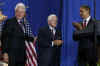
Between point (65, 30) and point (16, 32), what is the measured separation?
6.44 ft

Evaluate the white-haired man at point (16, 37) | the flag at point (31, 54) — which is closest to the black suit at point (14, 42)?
the white-haired man at point (16, 37)

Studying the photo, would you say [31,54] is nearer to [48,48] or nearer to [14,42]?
[48,48]

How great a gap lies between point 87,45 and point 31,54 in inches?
83.3

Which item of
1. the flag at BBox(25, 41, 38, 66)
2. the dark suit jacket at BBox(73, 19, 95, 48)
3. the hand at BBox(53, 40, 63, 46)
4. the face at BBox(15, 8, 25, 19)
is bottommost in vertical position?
the flag at BBox(25, 41, 38, 66)

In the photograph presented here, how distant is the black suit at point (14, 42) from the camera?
584 centimetres

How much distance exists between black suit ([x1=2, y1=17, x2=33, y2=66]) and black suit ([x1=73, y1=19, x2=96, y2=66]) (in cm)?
124

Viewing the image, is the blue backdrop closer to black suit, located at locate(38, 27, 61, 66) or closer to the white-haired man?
black suit, located at locate(38, 27, 61, 66)

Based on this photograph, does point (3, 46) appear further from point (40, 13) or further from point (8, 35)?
point (40, 13)

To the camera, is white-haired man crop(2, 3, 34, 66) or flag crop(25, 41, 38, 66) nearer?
white-haired man crop(2, 3, 34, 66)

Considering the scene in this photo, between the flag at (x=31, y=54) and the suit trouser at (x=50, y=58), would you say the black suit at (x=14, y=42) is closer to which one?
the suit trouser at (x=50, y=58)

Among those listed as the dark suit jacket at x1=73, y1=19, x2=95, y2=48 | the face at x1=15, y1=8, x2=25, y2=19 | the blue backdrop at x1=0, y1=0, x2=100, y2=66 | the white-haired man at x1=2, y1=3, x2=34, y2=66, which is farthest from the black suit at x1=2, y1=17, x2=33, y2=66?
the blue backdrop at x1=0, y1=0, x2=100, y2=66

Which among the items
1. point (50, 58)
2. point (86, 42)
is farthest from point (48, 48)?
point (86, 42)

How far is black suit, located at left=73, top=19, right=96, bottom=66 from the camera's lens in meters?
5.58

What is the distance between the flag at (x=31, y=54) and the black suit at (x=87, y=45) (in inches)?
75.0
